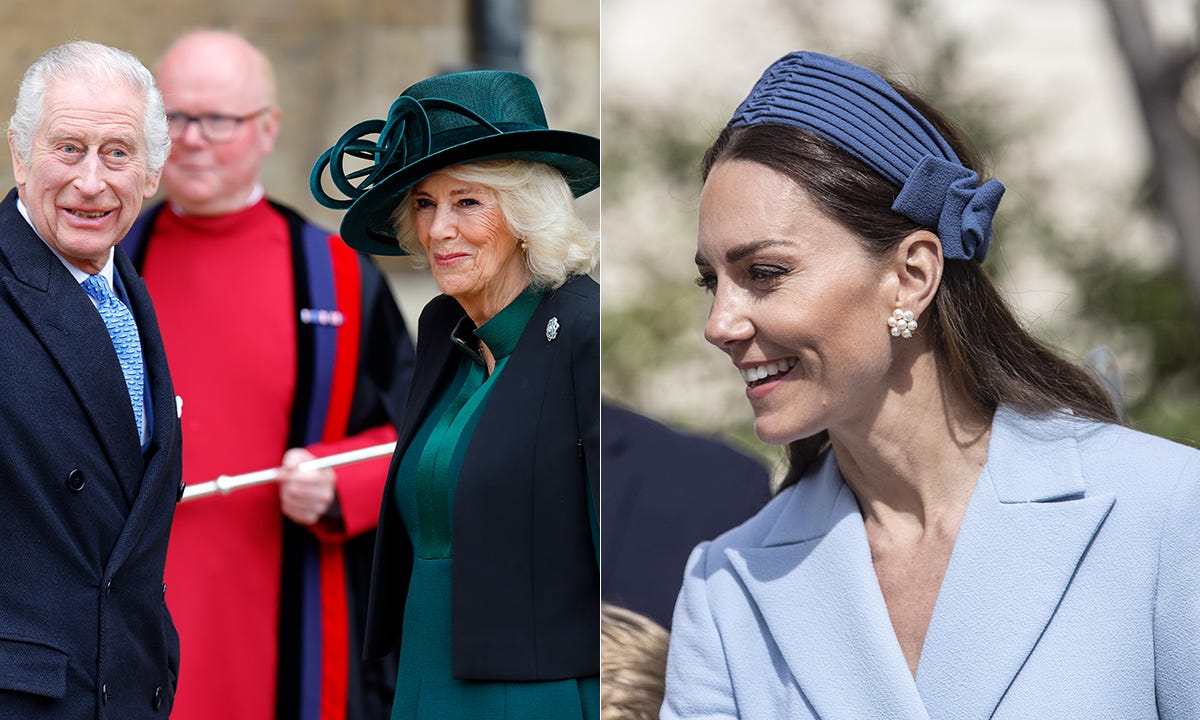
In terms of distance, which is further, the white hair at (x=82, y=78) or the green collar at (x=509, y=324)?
the green collar at (x=509, y=324)


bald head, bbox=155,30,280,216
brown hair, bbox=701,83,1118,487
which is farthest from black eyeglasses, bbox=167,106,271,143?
brown hair, bbox=701,83,1118,487

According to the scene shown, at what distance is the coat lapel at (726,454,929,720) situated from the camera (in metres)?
2.54

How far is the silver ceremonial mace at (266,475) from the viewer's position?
292 centimetres

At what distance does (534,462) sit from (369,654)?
0.49 meters

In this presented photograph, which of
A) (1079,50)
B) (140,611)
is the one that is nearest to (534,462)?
(140,611)

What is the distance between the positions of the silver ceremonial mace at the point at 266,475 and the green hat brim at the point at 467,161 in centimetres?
44

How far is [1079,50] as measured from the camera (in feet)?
18.5

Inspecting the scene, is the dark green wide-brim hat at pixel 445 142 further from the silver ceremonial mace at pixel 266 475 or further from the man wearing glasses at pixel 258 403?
the man wearing glasses at pixel 258 403

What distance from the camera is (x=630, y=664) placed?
3.16 meters

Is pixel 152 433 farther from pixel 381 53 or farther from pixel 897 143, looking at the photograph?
pixel 381 53

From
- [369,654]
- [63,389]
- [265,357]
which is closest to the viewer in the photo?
[63,389]

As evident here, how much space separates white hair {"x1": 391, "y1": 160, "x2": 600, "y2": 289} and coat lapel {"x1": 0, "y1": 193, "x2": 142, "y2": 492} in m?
0.55

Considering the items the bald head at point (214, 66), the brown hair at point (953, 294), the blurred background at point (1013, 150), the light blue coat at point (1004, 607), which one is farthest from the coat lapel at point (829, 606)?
the blurred background at point (1013, 150)

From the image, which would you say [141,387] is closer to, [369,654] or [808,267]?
[369,654]
